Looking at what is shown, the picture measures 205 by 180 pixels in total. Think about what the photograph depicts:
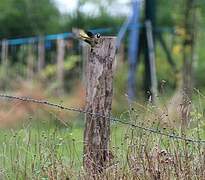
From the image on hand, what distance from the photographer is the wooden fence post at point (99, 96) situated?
5941 mm

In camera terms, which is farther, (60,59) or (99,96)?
(60,59)

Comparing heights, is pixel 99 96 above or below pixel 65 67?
above

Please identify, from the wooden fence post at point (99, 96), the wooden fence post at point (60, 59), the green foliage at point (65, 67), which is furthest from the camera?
the green foliage at point (65, 67)

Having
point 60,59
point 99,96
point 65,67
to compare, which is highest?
point 99,96

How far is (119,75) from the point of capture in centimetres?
1555

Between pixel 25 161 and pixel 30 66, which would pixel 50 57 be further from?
pixel 25 161

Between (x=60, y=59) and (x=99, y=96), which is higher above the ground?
(x=99, y=96)

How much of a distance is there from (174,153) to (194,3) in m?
8.74

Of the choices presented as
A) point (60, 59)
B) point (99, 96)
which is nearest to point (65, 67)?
point (60, 59)

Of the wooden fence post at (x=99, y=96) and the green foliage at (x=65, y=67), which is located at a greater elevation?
the wooden fence post at (x=99, y=96)

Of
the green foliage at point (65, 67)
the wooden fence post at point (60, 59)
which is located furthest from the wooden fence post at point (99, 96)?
the green foliage at point (65, 67)

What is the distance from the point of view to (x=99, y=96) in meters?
5.97

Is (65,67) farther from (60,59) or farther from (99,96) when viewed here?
(99,96)

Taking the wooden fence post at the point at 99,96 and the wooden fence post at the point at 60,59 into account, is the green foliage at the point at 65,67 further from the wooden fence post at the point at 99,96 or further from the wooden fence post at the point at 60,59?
the wooden fence post at the point at 99,96
